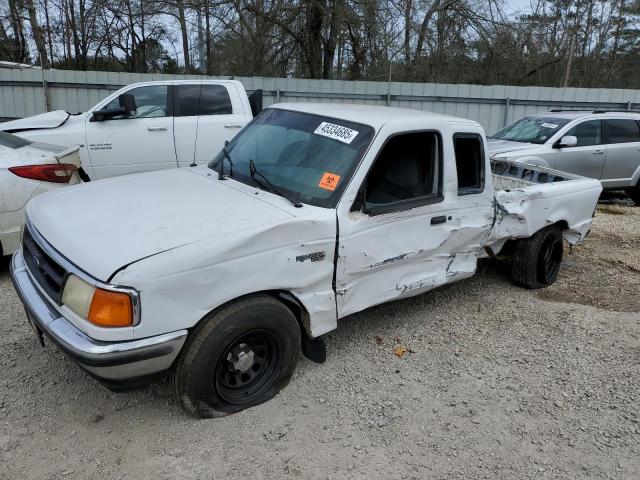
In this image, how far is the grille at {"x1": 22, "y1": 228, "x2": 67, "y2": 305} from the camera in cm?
279

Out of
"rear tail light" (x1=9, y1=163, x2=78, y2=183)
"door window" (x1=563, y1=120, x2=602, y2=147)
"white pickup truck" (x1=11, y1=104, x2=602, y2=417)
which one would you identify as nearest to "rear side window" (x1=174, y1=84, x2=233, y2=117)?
"rear tail light" (x1=9, y1=163, x2=78, y2=183)

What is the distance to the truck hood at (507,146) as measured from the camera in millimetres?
8484

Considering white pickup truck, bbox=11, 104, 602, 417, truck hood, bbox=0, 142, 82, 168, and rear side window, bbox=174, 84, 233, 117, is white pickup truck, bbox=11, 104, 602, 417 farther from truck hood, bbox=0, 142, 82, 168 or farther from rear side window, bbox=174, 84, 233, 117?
rear side window, bbox=174, 84, 233, 117

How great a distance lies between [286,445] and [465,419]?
1117mm

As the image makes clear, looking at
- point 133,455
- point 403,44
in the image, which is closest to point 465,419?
point 133,455

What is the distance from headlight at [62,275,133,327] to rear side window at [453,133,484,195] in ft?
8.65

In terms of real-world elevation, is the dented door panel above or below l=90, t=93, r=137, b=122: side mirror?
below

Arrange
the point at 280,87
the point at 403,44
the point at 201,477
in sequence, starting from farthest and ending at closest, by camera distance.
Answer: the point at 403,44
the point at 280,87
the point at 201,477

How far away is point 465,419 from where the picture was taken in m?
3.22

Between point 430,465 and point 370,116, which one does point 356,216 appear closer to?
point 370,116

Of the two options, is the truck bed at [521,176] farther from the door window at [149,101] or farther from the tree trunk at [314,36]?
the tree trunk at [314,36]

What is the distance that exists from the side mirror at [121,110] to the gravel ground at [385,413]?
3200 millimetres

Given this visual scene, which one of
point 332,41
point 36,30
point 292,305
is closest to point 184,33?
point 36,30

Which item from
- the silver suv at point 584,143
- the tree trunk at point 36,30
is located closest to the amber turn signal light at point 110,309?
the silver suv at point 584,143
